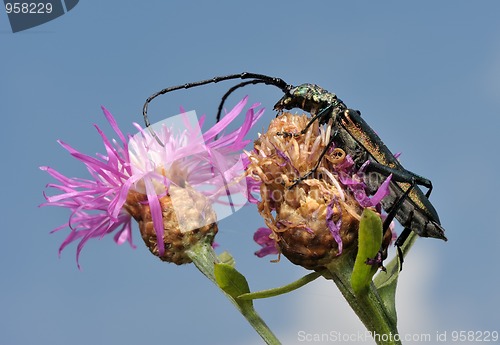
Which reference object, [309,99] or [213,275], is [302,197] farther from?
[213,275]

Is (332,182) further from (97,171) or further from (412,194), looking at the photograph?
(97,171)

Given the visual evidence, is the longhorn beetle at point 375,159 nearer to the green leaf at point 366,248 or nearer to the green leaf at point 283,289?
the green leaf at point 366,248

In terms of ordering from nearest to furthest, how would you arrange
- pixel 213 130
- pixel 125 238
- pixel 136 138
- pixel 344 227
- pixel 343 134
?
pixel 344 227 → pixel 343 134 → pixel 213 130 → pixel 136 138 → pixel 125 238

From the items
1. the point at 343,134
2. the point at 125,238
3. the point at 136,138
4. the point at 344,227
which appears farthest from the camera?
the point at 125,238

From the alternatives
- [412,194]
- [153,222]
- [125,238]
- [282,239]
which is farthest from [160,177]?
[412,194]

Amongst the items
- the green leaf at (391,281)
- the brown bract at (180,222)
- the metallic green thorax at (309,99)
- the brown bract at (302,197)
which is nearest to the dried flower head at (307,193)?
the brown bract at (302,197)

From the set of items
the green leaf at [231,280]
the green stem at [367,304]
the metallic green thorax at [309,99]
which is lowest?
the green stem at [367,304]

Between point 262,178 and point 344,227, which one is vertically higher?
point 262,178
